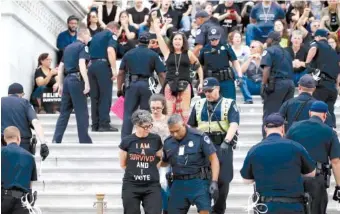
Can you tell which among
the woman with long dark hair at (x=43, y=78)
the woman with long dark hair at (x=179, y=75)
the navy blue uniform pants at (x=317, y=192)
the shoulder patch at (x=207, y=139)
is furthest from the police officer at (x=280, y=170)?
the woman with long dark hair at (x=43, y=78)

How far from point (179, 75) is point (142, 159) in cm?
316

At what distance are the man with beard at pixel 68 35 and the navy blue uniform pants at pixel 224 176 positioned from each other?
7.51 m

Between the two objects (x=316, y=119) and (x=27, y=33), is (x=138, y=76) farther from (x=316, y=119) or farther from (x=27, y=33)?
(x=316, y=119)

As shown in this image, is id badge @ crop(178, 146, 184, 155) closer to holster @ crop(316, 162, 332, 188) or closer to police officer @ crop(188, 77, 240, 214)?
police officer @ crop(188, 77, 240, 214)

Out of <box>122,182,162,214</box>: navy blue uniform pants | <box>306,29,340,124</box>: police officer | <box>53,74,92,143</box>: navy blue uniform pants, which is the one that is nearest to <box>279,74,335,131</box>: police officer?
<box>122,182,162,214</box>: navy blue uniform pants

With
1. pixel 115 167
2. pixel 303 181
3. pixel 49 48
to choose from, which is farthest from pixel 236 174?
pixel 49 48

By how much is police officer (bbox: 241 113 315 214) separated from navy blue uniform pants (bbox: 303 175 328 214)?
87 cm

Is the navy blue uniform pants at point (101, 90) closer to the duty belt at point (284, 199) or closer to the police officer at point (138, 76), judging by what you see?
the police officer at point (138, 76)

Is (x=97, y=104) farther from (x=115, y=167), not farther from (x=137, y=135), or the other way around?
(x=137, y=135)

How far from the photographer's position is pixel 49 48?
21547 mm

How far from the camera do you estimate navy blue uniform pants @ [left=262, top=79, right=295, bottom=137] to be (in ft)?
57.4

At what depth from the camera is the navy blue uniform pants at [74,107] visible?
18.0 m

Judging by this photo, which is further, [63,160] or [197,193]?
[63,160]

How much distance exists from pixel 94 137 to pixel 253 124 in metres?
2.51
